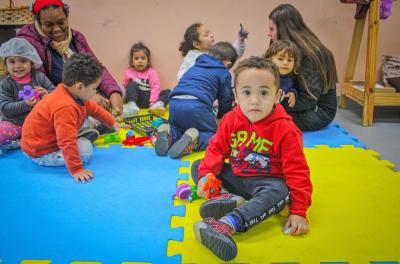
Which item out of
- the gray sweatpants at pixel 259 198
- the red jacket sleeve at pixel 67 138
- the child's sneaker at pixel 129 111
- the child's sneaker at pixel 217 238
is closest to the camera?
the child's sneaker at pixel 217 238

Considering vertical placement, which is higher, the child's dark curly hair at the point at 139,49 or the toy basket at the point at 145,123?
the child's dark curly hair at the point at 139,49

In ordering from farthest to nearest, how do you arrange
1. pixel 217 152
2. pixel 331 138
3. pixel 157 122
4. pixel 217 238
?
pixel 157 122, pixel 331 138, pixel 217 152, pixel 217 238

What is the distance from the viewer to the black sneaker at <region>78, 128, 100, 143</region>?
2.24 metres

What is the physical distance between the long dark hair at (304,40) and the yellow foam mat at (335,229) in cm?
88

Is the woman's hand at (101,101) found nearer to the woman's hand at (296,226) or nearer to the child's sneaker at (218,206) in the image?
the child's sneaker at (218,206)

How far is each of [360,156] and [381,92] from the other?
93 cm

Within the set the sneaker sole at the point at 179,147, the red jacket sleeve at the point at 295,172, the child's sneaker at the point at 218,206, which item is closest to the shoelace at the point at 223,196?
the child's sneaker at the point at 218,206

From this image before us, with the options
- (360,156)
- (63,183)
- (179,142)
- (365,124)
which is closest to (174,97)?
(179,142)

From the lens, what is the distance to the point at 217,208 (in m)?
1.38

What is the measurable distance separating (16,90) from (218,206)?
152 centimetres

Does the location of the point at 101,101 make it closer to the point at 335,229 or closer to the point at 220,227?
the point at 220,227

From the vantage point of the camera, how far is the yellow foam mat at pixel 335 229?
1.22 m

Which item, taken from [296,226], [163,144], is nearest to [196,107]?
[163,144]

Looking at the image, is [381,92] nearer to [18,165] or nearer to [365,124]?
[365,124]
